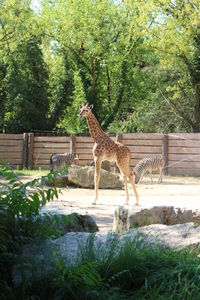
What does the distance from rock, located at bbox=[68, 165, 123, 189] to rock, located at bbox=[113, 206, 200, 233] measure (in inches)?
317

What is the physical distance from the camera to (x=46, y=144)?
69.9 ft

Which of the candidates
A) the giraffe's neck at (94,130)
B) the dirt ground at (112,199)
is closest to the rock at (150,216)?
the dirt ground at (112,199)

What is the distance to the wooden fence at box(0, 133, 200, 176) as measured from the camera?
19594 millimetres

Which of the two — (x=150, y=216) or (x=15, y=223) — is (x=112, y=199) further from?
(x=15, y=223)

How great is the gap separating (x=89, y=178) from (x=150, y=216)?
8378mm

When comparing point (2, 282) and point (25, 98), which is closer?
point (2, 282)

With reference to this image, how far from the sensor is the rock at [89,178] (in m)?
13.9

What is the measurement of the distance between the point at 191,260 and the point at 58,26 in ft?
98.1

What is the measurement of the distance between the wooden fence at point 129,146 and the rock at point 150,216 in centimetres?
1348

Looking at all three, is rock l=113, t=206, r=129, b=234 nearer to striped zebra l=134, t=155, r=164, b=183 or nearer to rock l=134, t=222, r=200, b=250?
rock l=134, t=222, r=200, b=250

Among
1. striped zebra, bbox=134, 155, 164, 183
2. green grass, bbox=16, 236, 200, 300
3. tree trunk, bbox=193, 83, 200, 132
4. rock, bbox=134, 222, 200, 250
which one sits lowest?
green grass, bbox=16, 236, 200, 300

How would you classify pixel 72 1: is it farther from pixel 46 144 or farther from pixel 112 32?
pixel 46 144

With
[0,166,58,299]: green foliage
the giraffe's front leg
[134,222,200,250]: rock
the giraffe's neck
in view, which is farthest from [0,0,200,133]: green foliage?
[0,166,58,299]: green foliage

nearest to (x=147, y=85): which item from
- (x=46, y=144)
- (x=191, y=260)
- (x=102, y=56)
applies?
(x=102, y=56)
